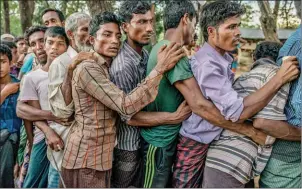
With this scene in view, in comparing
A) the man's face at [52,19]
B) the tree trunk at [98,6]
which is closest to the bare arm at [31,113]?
the man's face at [52,19]

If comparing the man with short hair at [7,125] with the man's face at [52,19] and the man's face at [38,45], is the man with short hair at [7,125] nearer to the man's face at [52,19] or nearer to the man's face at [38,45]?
the man's face at [38,45]

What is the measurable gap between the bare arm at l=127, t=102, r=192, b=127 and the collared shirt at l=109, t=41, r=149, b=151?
0.39 ft

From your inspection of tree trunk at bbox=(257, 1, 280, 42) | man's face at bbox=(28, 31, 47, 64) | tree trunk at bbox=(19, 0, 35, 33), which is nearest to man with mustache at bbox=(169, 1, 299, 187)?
man's face at bbox=(28, 31, 47, 64)

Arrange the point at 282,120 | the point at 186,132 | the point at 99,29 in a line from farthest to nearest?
the point at 99,29 → the point at 186,132 → the point at 282,120

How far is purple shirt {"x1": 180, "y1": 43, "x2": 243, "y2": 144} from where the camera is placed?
187cm

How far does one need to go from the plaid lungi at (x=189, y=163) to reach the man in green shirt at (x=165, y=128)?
0.05 m

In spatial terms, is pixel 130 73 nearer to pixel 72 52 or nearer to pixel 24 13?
pixel 72 52

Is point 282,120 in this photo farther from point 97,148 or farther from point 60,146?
point 60,146

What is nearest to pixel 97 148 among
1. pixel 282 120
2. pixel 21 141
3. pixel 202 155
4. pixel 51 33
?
pixel 202 155

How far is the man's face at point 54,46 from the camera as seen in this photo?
2875mm

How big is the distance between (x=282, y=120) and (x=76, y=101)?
46.3 inches

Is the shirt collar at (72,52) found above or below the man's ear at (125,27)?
below

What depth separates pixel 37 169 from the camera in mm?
2773

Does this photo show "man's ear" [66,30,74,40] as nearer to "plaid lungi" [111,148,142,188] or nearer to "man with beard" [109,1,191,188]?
"man with beard" [109,1,191,188]
